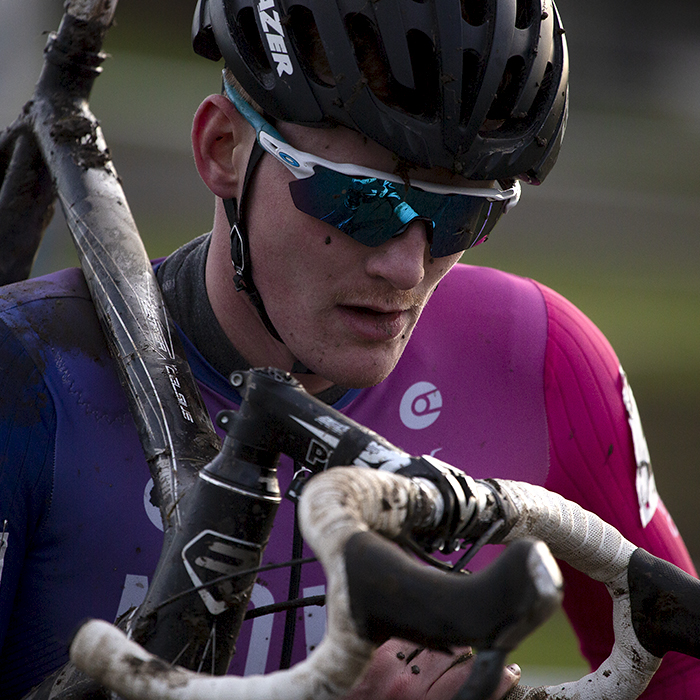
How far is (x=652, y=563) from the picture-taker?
1147 millimetres

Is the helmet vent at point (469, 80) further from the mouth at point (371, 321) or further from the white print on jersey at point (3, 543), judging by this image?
the white print on jersey at point (3, 543)

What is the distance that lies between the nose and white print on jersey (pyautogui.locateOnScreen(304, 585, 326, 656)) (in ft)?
2.06

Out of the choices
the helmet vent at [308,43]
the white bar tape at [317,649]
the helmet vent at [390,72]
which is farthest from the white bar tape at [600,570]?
the helmet vent at [308,43]

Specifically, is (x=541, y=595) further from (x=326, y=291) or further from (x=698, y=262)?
(x=698, y=262)

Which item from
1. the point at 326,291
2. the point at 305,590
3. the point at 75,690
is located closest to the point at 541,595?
the point at 75,690

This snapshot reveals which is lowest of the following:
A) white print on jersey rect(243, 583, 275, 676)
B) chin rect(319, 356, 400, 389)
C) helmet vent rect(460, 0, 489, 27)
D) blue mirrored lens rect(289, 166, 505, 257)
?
white print on jersey rect(243, 583, 275, 676)

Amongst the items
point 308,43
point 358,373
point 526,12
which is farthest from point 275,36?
point 358,373

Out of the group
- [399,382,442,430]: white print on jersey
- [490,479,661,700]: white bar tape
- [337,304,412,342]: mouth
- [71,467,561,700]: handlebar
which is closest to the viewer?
[71,467,561,700]: handlebar

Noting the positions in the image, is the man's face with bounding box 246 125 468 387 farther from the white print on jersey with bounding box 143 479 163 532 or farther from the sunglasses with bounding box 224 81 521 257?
the white print on jersey with bounding box 143 479 163 532

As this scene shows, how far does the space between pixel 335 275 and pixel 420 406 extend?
508 millimetres

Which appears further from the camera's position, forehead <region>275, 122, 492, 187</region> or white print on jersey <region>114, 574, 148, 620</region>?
white print on jersey <region>114, 574, 148, 620</region>

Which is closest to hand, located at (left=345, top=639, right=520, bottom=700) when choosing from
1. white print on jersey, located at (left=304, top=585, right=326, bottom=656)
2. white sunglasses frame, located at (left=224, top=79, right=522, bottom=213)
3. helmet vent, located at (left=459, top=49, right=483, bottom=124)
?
white print on jersey, located at (left=304, top=585, right=326, bottom=656)

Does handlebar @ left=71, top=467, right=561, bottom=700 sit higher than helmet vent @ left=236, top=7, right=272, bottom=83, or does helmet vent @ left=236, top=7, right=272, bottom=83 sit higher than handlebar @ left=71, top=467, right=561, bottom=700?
helmet vent @ left=236, top=7, right=272, bottom=83

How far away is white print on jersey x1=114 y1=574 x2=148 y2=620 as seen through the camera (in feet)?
5.13
